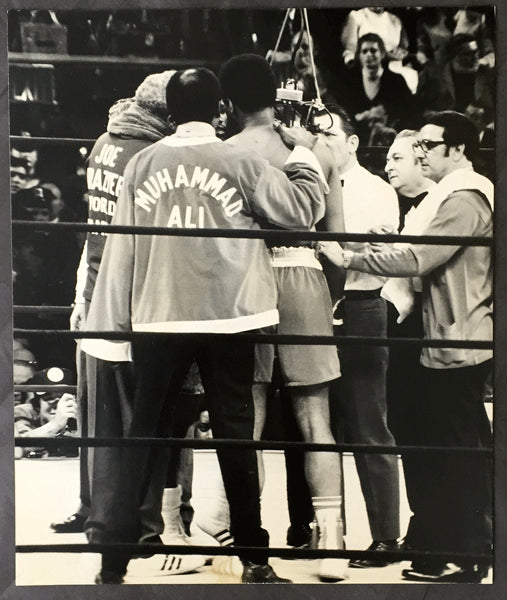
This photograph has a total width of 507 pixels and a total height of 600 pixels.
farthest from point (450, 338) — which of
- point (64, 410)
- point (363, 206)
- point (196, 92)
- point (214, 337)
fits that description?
point (64, 410)

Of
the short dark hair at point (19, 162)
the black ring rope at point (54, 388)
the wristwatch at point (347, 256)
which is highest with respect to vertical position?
the short dark hair at point (19, 162)

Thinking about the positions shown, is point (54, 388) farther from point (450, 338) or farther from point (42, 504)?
point (450, 338)

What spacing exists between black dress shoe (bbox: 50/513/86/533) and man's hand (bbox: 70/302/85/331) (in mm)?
506

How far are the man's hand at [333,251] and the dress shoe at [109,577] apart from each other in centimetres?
102

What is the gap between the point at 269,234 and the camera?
1723mm

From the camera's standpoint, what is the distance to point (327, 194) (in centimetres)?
174

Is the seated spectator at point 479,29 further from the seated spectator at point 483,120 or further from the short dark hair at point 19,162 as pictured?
the short dark hair at point 19,162

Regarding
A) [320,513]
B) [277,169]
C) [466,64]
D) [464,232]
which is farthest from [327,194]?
[320,513]

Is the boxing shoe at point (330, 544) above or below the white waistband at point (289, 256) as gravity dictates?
below

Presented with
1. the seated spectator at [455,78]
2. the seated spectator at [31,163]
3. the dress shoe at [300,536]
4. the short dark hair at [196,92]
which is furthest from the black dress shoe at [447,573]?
the seated spectator at [31,163]

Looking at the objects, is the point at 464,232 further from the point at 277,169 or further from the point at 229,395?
the point at 229,395

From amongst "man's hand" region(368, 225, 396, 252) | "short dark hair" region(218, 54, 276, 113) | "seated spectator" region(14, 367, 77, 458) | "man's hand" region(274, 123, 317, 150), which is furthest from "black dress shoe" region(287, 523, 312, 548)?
"short dark hair" region(218, 54, 276, 113)

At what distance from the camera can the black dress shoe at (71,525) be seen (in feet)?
5.72

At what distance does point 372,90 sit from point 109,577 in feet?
4.86
